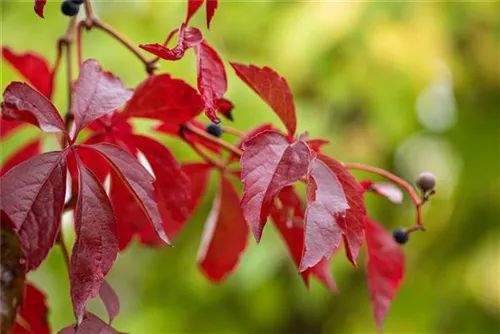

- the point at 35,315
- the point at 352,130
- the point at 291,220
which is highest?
the point at 291,220

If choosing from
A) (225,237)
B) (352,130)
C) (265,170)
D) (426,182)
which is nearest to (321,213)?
(265,170)

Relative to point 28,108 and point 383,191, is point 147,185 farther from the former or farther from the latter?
point 383,191

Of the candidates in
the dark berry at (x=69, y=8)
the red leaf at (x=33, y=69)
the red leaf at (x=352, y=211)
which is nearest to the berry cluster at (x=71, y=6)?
the dark berry at (x=69, y=8)

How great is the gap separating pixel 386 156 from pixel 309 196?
1364 mm

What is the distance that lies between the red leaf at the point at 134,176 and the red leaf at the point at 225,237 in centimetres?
20

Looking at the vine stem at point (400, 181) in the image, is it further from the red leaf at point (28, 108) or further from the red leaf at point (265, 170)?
the red leaf at point (28, 108)

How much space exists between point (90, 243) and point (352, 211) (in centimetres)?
15

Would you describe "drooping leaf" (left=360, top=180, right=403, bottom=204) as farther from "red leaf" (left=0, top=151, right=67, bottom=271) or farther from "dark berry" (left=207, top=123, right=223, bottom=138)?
"red leaf" (left=0, top=151, right=67, bottom=271)

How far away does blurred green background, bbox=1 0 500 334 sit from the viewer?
147cm

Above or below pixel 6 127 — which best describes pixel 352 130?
below

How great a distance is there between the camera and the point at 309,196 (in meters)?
0.45

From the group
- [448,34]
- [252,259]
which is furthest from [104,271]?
[448,34]

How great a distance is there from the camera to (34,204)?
432mm

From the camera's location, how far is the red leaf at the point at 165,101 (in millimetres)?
556
